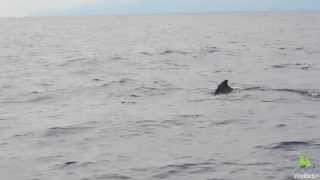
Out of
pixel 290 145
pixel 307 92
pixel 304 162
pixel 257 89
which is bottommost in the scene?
pixel 304 162

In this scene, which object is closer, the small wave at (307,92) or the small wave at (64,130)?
the small wave at (64,130)

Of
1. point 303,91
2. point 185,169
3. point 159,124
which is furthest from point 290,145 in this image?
point 303,91

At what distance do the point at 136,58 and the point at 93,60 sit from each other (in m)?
2.89

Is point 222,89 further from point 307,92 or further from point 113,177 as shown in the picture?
point 113,177

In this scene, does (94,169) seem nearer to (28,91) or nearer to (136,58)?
(28,91)

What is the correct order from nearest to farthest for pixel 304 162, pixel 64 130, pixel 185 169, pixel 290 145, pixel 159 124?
1. pixel 304 162
2. pixel 185 169
3. pixel 290 145
4. pixel 64 130
5. pixel 159 124

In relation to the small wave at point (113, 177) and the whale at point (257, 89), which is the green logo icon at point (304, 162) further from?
the whale at point (257, 89)

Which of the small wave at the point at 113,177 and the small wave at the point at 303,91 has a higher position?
the small wave at the point at 303,91

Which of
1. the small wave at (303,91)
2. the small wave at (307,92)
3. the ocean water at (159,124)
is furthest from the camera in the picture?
the small wave at (303,91)

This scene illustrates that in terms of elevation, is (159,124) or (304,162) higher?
(159,124)

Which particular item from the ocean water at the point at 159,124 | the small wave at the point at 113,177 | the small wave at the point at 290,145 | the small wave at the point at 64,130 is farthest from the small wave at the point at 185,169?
the small wave at the point at 64,130

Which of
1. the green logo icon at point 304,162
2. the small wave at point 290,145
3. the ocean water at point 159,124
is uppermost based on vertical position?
the ocean water at point 159,124

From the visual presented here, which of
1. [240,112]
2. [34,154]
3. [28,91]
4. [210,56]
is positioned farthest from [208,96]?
[210,56]

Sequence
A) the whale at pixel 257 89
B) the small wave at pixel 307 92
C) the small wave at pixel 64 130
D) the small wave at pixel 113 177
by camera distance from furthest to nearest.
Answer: the whale at pixel 257 89 → the small wave at pixel 307 92 → the small wave at pixel 64 130 → the small wave at pixel 113 177
